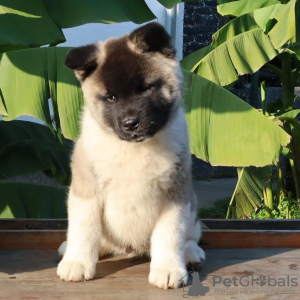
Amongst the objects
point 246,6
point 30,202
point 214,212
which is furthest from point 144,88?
point 214,212

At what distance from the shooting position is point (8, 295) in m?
2.37

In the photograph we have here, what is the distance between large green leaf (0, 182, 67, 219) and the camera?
14.1 feet

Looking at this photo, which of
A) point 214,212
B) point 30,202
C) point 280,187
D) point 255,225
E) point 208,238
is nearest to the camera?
point 208,238

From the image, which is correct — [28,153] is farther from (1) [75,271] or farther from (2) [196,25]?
(2) [196,25]

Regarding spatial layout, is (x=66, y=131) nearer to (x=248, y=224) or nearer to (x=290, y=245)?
(x=248, y=224)

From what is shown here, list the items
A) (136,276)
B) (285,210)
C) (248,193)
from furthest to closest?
(285,210), (248,193), (136,276)

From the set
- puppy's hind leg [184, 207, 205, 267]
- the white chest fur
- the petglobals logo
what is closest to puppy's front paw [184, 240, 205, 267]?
puppy's hind leg [184, 207, 205, 267]

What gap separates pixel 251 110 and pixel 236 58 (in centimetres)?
170

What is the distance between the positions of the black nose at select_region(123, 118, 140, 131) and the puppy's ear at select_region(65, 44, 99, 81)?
0.34 m

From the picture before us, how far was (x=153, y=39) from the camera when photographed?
2.54m

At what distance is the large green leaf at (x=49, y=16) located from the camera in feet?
12.7

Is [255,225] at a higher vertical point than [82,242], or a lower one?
lower

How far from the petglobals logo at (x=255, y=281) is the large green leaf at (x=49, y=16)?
2.05 meters

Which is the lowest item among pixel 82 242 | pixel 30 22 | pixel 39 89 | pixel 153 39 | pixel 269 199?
pixel 269 199
